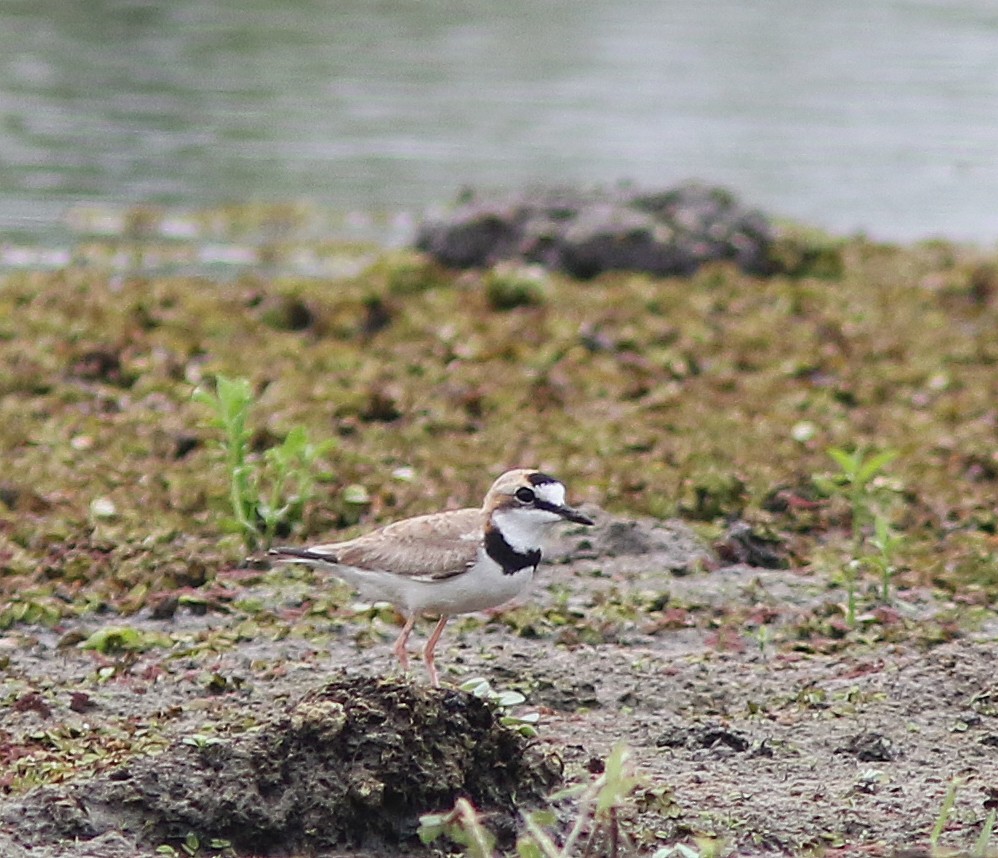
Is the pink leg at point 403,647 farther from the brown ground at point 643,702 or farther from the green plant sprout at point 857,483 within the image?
the green plant sprout at point 857,483

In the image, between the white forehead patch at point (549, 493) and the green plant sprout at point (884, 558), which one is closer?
the white forehead patch at point (549, 493)

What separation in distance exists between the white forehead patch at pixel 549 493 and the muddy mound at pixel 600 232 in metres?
6.58

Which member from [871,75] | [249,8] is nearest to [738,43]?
[871,75]

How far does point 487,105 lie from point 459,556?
15806 mm

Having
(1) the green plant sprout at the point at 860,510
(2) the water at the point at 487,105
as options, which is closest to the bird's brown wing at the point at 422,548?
(1) the green plant sprout at the point at 860,510

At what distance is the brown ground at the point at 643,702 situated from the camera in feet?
16.2

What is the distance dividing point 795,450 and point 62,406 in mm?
3492

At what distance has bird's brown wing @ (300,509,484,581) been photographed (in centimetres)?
591

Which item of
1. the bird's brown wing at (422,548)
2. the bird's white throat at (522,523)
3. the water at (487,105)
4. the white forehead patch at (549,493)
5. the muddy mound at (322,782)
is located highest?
the white forehead patch at (549,493)

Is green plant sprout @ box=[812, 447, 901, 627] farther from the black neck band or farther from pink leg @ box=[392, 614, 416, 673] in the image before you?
pink leg @ box=[392, 614, 416, 673]

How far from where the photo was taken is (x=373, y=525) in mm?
7805

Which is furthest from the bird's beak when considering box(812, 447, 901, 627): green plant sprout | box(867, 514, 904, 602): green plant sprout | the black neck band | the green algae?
the green algae

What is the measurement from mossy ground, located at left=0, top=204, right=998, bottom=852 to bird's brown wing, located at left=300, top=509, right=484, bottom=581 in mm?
624

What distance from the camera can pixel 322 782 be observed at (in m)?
4.88
